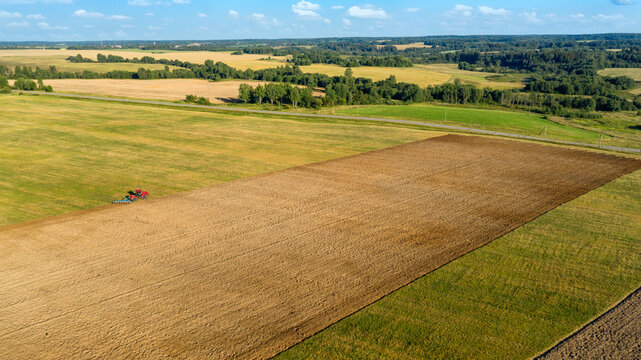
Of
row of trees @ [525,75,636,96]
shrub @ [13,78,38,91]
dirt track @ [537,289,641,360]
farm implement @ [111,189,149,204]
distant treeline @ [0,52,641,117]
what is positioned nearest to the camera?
dirt track @ [537,289,641,360]

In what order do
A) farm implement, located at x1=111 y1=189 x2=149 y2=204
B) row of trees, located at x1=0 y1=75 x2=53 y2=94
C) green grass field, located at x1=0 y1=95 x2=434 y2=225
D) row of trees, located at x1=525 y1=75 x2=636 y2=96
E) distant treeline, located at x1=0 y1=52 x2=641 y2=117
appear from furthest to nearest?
1. row of trees, located at x1=525 y1=75 x2=636 y2=96
2. row of trees, located at x1=0 y1=75 x2=53 y2=94
3. distant treeline, located at x1=0 y1=52 x2=641 y2=117
4. green grass field, located at x1=0 y1=95 x2=434 y2=225
5. farm implement, located at x1=111 y1=189 x2=149 y2=204

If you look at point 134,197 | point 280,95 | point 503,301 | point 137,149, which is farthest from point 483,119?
point 134,197

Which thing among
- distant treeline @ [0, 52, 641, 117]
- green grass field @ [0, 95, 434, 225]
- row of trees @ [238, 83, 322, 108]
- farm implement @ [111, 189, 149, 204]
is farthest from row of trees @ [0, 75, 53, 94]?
farm implement @ [111, 189, 149, 204]

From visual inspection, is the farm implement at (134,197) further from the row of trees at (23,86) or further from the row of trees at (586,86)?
the row of trees at (586,86)

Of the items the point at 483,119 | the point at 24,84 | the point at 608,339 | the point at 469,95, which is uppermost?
the point at 24,84

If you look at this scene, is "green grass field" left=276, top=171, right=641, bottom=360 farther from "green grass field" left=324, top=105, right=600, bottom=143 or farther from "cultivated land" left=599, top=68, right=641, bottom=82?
"cultivated land" left=599, top=68, right=641, bottom=82

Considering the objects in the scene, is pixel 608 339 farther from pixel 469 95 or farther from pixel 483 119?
pixel 469 95
